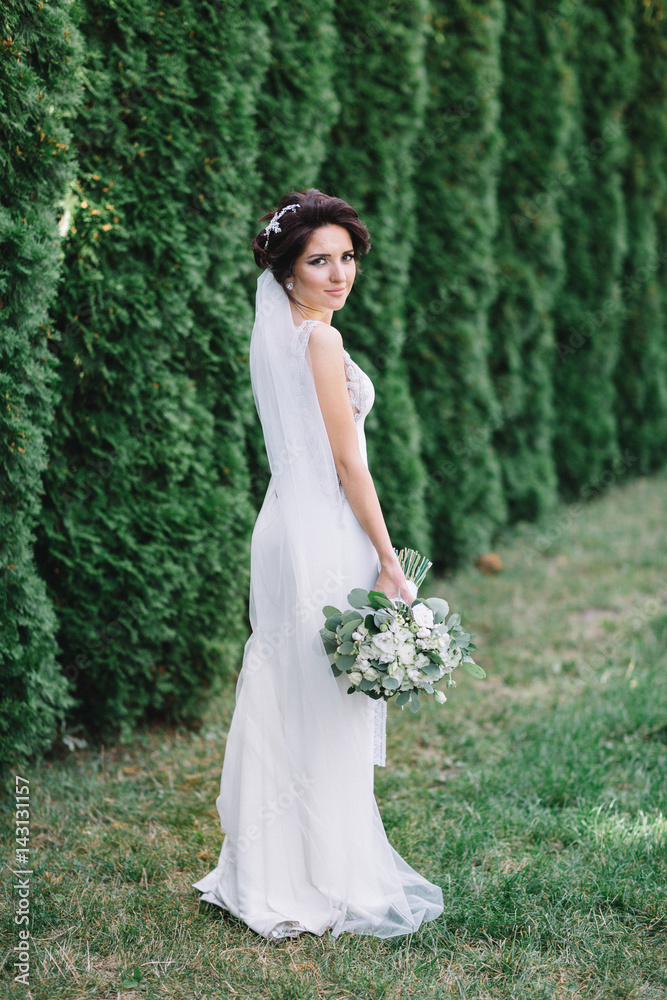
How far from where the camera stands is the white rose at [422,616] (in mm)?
2699

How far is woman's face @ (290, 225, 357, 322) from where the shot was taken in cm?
287

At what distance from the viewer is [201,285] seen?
4.17m

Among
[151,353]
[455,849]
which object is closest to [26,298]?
→ [151,353]

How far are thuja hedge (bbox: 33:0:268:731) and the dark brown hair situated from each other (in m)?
1.15

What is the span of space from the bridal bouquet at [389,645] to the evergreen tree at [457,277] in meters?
3.83

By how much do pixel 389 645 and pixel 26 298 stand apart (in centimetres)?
198

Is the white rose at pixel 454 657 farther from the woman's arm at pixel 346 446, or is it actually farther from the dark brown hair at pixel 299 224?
the dark brown hair at pixel 299 224

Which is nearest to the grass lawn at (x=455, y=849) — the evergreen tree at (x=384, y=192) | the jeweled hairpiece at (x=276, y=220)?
the evergreen tree at (x=384, y=192)

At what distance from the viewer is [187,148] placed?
3973mm

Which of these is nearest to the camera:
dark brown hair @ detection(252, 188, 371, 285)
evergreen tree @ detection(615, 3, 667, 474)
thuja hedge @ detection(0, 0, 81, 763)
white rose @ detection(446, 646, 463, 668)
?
white rose @ detection(446, 646, 463, 668)

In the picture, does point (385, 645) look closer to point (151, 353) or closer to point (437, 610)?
point (437, 610)

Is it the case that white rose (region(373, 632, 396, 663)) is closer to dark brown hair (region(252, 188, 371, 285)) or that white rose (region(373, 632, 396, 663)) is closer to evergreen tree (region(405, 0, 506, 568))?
dark brown hair (region(252, 188, 371, 285))

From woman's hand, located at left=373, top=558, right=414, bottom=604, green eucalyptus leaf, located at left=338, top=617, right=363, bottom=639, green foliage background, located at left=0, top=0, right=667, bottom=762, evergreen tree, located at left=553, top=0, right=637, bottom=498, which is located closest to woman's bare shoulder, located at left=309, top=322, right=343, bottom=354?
woman's hand, located at left=373, top=558, right=414, bottom=604

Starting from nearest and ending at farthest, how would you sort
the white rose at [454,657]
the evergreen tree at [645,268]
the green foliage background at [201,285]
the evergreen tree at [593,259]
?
1. the white rose at [454,657]
2. the green foliage background at [201,285]
3. the evergreen tree at [593,259]
4. the evergreen tree at [645,268]
